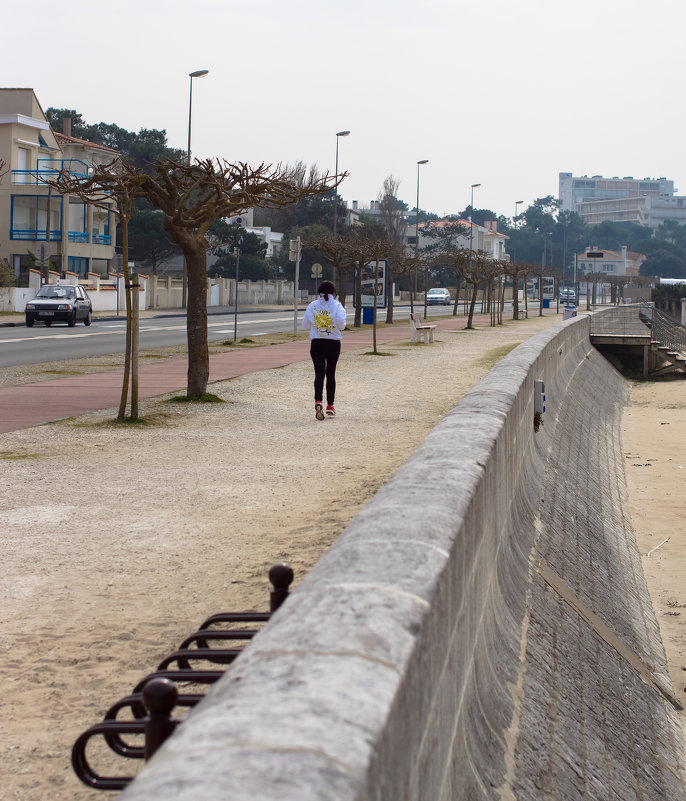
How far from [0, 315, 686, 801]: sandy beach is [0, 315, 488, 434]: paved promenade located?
0.73m

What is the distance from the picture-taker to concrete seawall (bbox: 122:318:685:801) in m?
1.78

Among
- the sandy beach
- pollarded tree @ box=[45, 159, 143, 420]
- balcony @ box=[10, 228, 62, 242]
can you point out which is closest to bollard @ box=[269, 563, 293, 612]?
the sandy beach

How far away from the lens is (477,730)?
159 inches

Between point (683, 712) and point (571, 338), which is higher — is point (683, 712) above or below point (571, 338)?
below

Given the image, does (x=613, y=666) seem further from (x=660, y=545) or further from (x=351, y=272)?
(x=351, y=272)

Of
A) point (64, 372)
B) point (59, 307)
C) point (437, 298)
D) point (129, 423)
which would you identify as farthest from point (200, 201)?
point (437, 298)

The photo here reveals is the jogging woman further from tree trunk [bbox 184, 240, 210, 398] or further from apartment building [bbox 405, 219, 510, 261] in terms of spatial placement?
apartment building [bbox 405, 219, 510, 261]

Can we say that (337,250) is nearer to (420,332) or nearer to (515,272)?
(420,332)

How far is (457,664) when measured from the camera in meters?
3.63

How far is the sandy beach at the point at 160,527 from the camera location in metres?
4.49

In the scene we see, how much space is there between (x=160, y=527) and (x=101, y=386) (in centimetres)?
1073

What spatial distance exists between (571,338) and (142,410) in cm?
1510

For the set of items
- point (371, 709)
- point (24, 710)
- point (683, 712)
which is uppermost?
point (371, 709)

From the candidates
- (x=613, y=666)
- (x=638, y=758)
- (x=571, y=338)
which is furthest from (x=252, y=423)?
(x=571, y=338)
